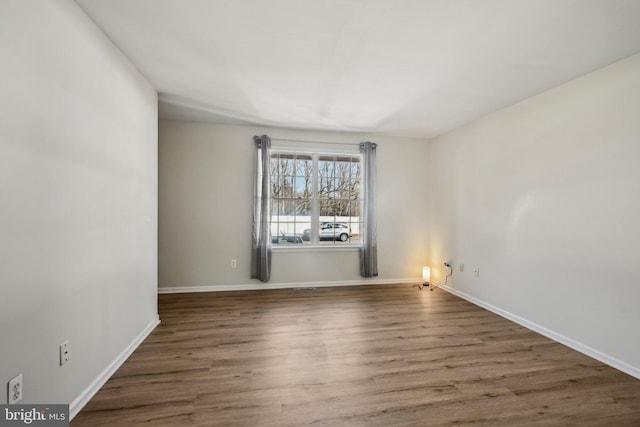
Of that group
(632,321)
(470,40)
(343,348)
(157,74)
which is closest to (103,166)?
(157,74)

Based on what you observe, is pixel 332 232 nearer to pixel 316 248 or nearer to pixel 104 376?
pixel 316 248

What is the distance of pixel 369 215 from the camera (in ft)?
13.9

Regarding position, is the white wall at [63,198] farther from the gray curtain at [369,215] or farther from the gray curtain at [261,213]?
the gray curtain at [369,215]

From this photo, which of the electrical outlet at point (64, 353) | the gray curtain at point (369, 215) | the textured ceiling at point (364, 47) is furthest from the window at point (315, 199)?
the electrical outlet at point (64, 353)

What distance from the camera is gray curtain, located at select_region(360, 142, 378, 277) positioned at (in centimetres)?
421

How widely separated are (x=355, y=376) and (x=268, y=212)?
8.63 feet

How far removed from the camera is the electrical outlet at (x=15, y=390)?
117cm

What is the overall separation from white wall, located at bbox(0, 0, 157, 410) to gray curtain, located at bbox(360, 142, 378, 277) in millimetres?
3066

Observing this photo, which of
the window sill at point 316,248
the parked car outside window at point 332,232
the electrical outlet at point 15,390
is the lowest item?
the electrical outlet at point 15,390

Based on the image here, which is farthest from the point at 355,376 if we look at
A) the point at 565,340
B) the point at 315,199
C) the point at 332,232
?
the point at 315,199

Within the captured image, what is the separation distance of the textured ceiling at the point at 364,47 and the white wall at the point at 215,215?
81cm

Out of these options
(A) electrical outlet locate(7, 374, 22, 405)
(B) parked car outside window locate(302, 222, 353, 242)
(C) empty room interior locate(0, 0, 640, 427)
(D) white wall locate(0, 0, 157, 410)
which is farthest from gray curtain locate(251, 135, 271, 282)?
(A) electrical outlet locate(7, 374, 22, 405)

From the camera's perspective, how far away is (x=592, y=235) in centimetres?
227

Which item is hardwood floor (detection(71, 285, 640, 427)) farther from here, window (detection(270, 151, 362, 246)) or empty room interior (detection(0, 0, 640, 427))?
window (detection(270, 151, 362, 246))
